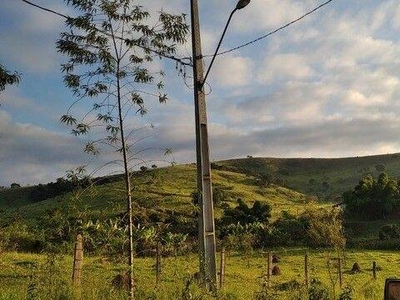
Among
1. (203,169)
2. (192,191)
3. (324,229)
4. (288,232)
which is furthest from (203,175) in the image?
(288,232)

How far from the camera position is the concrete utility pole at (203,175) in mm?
12203

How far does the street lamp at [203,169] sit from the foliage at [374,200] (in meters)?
Answer: 80.5

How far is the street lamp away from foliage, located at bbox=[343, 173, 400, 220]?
264 ft

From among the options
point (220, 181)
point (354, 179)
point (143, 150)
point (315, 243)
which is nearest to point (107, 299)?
point (143, 150)

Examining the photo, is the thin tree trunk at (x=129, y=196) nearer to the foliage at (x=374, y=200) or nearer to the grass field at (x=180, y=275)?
the grass field at (x=180, y=275)

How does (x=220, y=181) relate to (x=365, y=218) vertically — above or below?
above

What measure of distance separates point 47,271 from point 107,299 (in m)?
2.28

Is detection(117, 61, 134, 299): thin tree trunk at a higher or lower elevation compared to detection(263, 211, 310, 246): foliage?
higher

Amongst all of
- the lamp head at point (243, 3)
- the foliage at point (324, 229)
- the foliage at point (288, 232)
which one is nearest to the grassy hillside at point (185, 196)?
the foliage at point (288, 232)

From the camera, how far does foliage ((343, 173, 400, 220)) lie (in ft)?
287

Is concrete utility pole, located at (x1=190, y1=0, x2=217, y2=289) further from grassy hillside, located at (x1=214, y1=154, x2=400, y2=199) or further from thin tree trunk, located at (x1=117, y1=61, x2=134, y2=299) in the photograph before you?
grassy hillside, located at (x1=214, y1=154, x2=400, y2=199)

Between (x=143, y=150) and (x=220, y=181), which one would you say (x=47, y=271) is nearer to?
(x=143, y=150)

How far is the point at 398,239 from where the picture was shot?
6944 cm

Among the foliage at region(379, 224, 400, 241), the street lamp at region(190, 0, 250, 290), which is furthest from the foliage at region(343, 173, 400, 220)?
the street lamp at region(190, 0, 250, 290)
